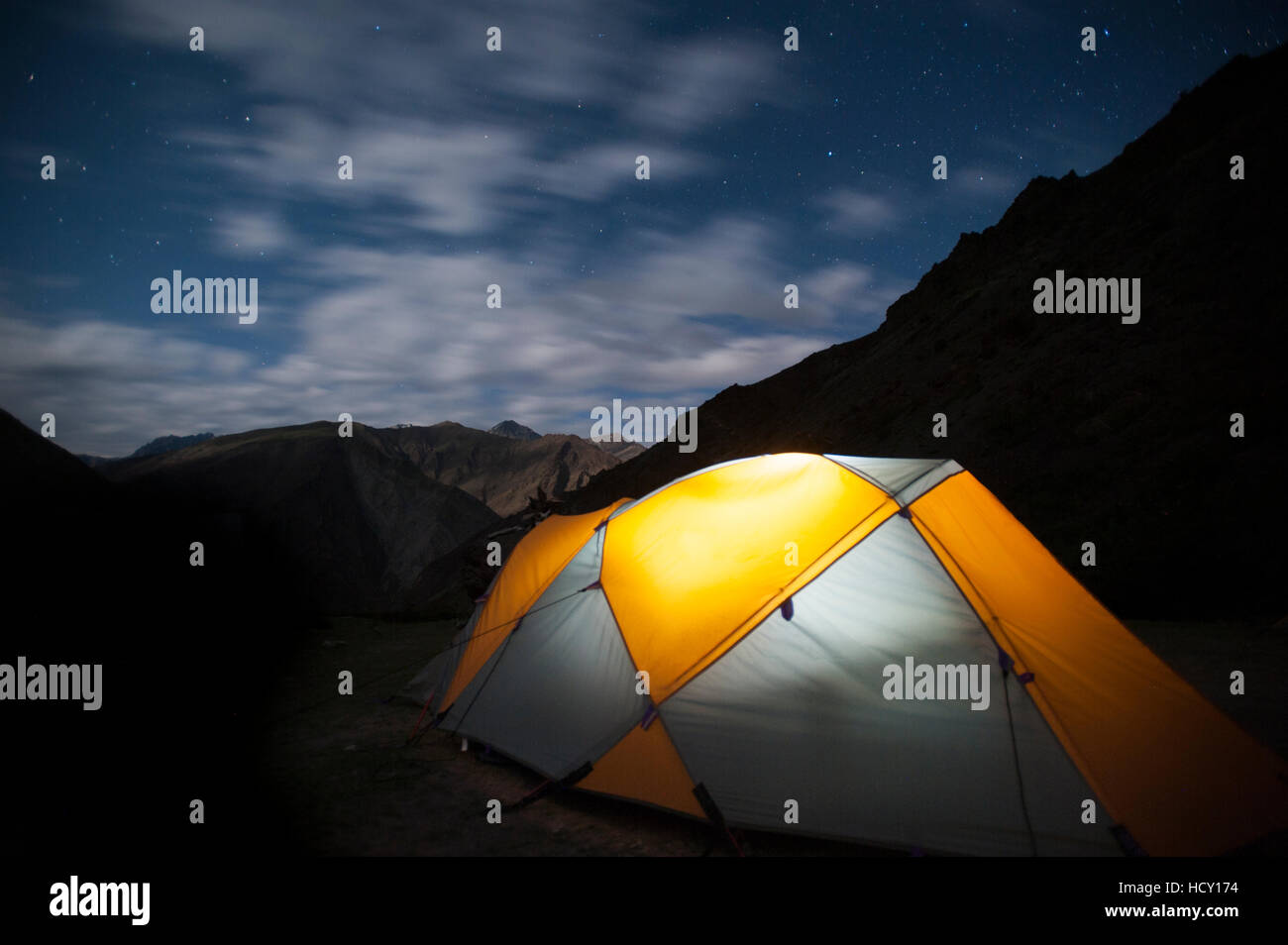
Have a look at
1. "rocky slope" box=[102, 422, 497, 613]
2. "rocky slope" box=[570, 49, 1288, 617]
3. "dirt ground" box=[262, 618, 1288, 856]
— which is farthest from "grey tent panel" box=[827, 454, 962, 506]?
"rocky slope" box=[102, 422, 497, 613]

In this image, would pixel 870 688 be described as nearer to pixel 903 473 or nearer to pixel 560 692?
pixel 903 473

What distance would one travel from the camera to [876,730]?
4.09 meters

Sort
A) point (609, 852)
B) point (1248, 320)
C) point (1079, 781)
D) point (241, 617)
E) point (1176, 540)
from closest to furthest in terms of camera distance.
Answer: point (1079, 781), point (609, 852), point (241, 617), point (1176, 540), point (1248, 320)

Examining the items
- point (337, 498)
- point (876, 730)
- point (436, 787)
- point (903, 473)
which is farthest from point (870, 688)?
point (337, 498)

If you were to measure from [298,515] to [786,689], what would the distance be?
103m

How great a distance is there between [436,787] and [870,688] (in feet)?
10.9

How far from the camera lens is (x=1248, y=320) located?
17859 millimetres

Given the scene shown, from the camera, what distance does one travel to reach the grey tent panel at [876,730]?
374 cm

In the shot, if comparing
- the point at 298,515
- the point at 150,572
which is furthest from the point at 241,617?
the point at 298,515

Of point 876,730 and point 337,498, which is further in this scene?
point 337,498

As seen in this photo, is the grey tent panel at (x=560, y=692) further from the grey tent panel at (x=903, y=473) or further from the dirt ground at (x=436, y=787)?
the grey tent panel at (x=903, y=473)
